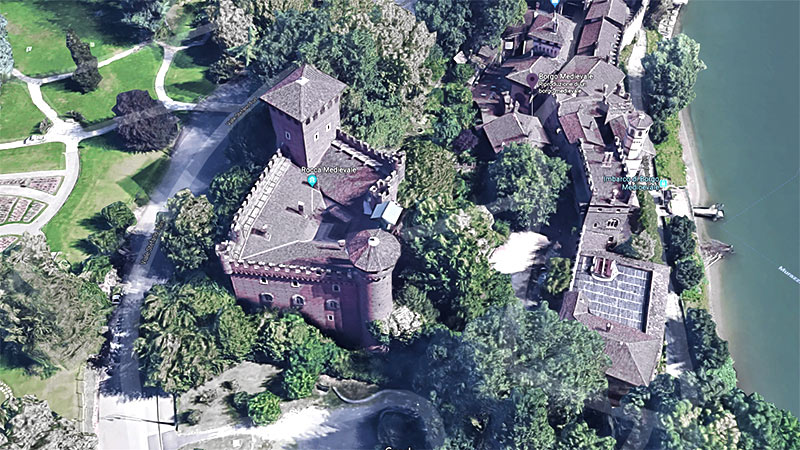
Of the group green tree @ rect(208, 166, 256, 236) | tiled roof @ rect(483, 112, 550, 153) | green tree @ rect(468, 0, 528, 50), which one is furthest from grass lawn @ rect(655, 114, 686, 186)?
green tree @ rect(208, 166, 256, 236)

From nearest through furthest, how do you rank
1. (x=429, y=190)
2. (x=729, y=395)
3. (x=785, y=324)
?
(x=729, y=395)
(x=429, y=190)
(x=785, y=324)

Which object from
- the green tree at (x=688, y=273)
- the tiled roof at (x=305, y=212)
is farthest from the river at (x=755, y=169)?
the tiled roof at (x=305, y=212)

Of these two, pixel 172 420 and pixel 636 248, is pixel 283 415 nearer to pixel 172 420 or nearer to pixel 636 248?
pixel 172 420

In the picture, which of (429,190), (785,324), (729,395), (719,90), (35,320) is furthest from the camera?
(719,90)

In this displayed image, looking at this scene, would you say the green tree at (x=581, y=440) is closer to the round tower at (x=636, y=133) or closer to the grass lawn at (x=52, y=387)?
the round tower at (x=636, y=133)

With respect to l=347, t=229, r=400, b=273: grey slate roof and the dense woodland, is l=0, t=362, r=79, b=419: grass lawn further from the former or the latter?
l=347, t=229, r=400, b=273: grey slate roof

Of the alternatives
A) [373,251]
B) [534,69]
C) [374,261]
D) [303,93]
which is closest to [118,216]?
[303,93]

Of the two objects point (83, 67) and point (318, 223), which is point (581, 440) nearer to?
point (318, 223)

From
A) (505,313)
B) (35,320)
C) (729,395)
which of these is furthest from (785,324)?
(35,320)
